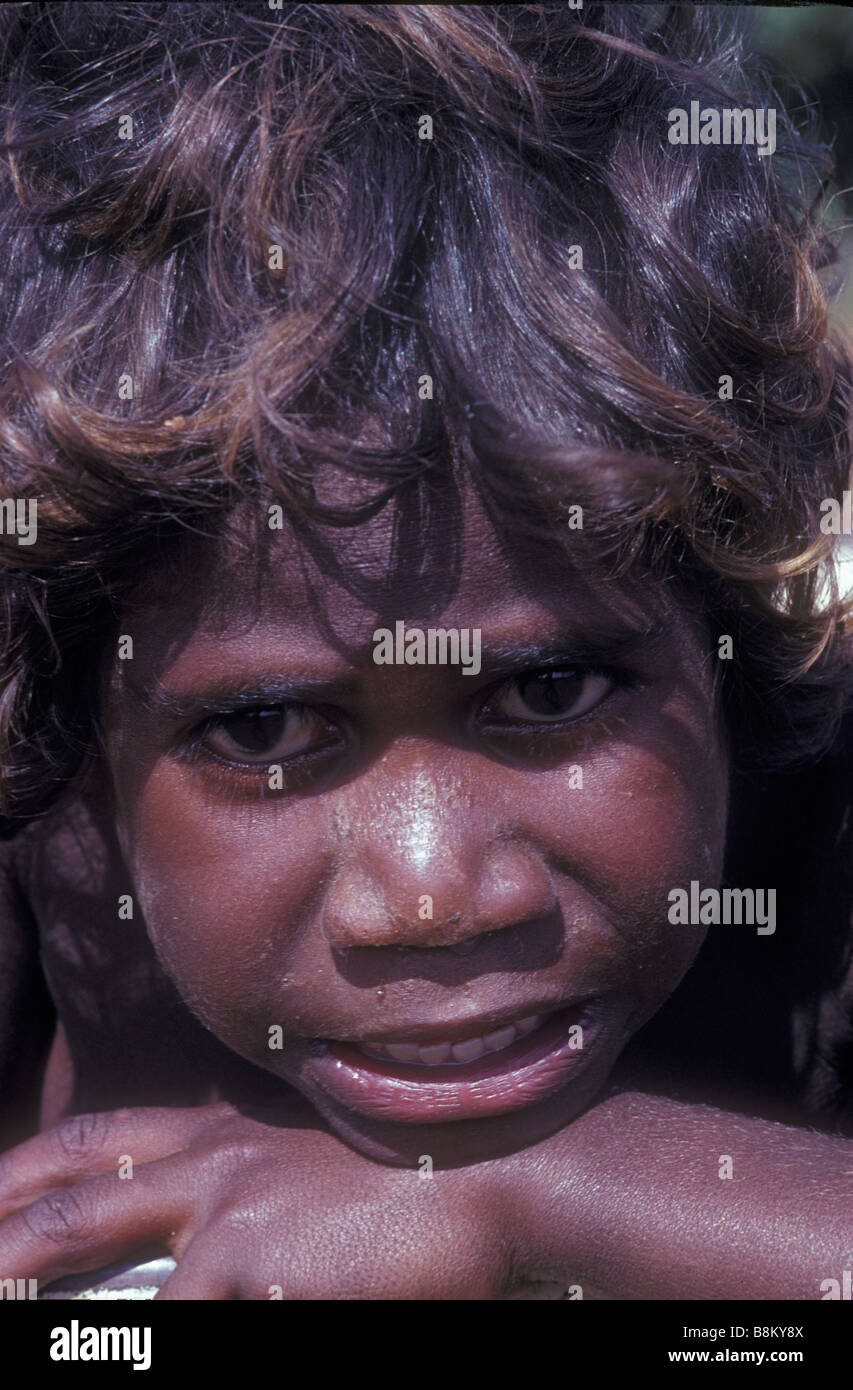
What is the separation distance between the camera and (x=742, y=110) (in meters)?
1.65

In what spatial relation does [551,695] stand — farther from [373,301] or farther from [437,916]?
[373,301]

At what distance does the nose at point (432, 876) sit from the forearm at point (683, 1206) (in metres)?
0.30

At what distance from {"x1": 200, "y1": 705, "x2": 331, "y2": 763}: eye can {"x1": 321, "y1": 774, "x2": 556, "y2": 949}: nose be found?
12 cm

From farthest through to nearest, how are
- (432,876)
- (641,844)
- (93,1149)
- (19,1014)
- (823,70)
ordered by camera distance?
(19,1014) < (823,70) < (93,1149) < (641,844) < (432,876)

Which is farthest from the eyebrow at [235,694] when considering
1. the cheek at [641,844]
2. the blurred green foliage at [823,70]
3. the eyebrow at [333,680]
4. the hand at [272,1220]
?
the blurred green foliage at [823,70]

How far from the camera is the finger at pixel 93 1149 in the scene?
5.58ft

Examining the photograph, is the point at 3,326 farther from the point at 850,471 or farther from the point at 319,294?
the point at 850,471

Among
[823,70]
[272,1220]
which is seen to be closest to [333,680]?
[272,1220]

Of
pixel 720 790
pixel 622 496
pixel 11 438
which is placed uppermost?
pixel 11 438

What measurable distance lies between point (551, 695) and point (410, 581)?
0.68 feet

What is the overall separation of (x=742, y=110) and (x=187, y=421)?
Result: 797 millimetres

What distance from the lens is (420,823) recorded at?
1357mm

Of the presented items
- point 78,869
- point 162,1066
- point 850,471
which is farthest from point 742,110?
point 162,1066

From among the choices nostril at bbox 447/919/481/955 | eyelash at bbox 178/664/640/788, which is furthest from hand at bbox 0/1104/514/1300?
eyelash at bbox 178/664/640/788
